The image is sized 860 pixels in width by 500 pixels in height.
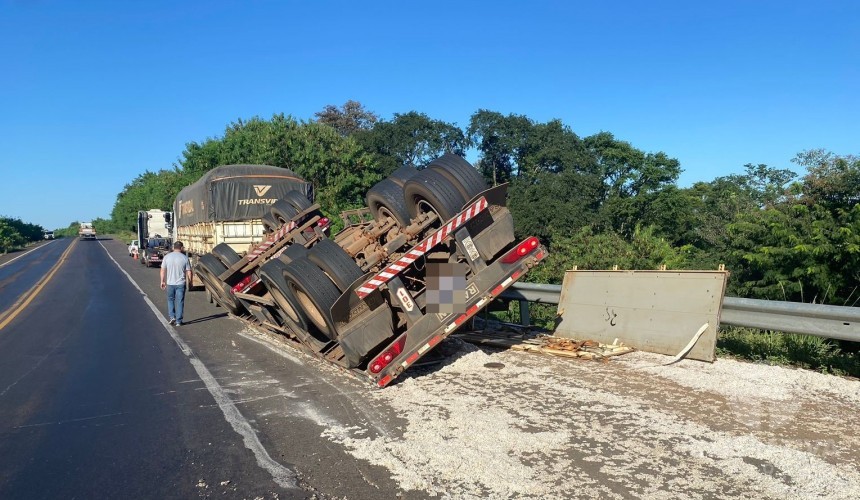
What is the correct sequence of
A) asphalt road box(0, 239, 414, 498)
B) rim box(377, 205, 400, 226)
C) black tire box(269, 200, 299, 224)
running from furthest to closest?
black tire box(269, 200, 299, 224) < rim box(377, 205, 400, 226) < asphalt road box(0, 239, 414, 498)

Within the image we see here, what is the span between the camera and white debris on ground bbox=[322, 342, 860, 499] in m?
3.89

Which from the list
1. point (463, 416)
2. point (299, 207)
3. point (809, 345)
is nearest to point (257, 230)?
point (299, 207)

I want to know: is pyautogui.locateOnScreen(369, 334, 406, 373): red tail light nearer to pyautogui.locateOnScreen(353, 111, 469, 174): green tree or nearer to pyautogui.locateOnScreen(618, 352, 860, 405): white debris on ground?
pyautogui.locateOnScreen(618, 352, 860, 405): white debris on ground

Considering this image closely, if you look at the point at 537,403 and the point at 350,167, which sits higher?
the point at 350,167

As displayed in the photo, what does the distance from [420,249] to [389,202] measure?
84.1 inches

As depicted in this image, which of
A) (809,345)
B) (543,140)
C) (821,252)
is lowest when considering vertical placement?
(809,345)

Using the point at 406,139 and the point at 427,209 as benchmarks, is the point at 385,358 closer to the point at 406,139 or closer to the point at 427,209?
the point at 427,209

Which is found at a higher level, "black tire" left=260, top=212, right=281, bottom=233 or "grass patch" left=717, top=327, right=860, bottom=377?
"black tire" left=260, top=212, right=281, bottom=233

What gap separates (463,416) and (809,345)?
431 cm

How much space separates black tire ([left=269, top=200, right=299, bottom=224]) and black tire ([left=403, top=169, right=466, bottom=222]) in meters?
5.51

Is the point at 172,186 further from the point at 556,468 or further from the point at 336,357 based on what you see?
the point at 556,468

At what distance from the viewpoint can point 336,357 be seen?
7.47 metres

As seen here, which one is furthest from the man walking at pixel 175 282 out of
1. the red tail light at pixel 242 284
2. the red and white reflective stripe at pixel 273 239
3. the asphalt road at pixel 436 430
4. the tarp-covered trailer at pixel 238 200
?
the tarp-covered trailer at pixel 238 200

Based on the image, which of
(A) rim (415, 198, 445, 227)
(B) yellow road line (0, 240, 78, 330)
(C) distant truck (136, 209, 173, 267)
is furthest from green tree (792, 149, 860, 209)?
(C) distant truck (136, 209, 173, 267)
